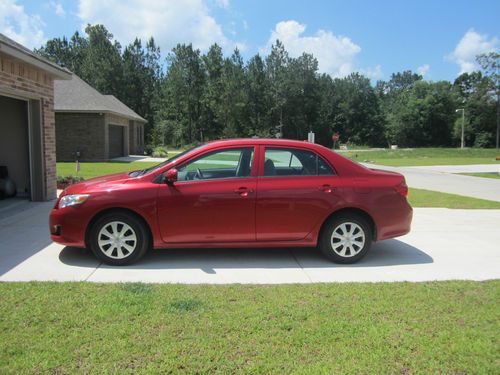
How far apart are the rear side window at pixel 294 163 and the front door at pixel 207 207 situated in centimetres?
28

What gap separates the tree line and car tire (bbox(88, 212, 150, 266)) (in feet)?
185

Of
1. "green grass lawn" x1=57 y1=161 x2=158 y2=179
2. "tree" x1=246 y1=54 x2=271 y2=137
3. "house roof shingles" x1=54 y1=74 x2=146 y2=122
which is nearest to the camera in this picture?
"green grass lawn" x1=57 y1=161 x2=158 y2=179

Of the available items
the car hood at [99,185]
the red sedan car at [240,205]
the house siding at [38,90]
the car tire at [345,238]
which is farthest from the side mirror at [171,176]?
the house siding at [38,90]

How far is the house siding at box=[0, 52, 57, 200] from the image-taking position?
832 cm

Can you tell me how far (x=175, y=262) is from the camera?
5.77 meters

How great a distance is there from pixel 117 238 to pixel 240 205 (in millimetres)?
1613

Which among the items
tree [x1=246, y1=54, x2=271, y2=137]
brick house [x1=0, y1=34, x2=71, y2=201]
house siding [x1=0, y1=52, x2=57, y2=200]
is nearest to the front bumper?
house siding [x1=0, y1=52, x2=57, y2=200]

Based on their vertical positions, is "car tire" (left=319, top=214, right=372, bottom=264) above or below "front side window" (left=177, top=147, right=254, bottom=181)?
below

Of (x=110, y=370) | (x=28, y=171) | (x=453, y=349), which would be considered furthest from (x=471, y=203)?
(x=28, y=171)

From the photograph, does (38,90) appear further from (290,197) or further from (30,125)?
(290,197)

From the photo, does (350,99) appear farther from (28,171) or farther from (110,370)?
(110,370)

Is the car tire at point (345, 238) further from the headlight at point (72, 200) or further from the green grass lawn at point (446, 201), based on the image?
the green grass lawn at point (446, 201)

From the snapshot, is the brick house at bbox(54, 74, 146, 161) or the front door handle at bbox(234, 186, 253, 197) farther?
the brick house at bbox(54, 74, 146, 161)

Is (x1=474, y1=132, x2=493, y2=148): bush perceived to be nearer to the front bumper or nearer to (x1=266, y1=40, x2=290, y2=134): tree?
(x1=266, y1=40, x2=290, y2=134): tree
